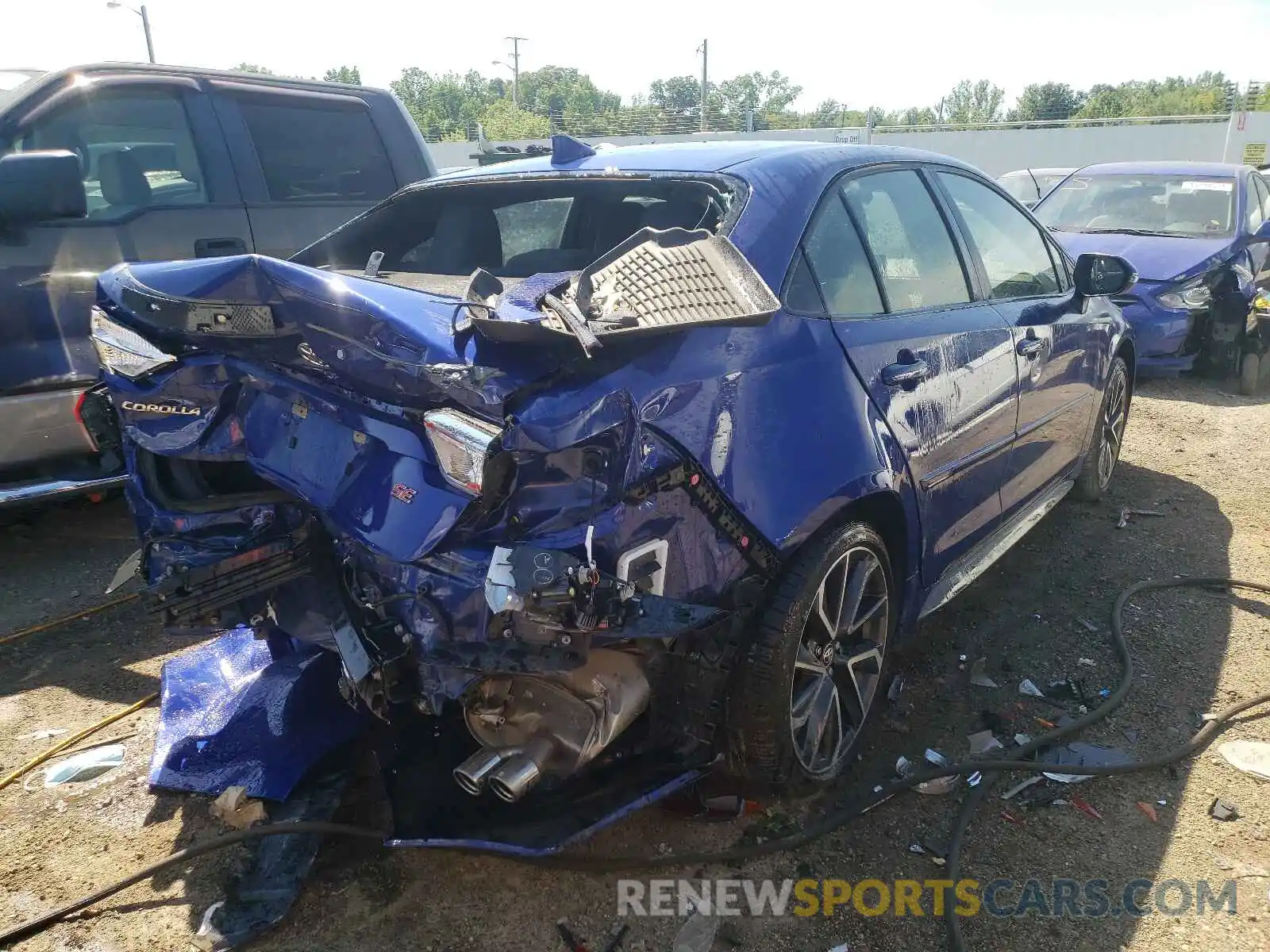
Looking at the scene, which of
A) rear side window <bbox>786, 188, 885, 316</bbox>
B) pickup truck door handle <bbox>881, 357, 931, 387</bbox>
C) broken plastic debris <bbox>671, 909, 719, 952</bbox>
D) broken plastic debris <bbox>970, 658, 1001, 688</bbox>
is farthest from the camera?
broken plastic debris <bbox>970, 658, 1001, 688</bbox>

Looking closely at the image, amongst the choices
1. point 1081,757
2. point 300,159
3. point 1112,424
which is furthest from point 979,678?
point 300,159

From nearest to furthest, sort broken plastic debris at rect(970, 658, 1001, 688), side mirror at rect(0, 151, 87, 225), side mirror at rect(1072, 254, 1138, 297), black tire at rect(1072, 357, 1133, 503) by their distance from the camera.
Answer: broken plastic debris at rect(970, 658, 1001, 688) → side mirror at rect(0, 151, 87, 225) → side mirror at rect(1072, 254, 1138, 297) → black tire at rect(1072, 357, 1133, 503)

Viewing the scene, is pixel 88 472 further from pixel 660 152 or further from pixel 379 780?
pixel 660 152

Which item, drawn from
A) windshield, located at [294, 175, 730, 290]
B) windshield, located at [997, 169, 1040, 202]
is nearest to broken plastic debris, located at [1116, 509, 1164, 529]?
windshield, located at [294, 175, 730, 290]

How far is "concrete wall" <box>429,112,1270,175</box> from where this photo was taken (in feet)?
76.9

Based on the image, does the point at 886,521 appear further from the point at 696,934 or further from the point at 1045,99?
the point at 1045,99

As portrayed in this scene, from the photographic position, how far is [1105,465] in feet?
16.9

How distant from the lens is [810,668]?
2682 mm

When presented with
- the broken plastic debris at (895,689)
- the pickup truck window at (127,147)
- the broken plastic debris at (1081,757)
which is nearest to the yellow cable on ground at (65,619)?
the pickup truck window at (127,147)

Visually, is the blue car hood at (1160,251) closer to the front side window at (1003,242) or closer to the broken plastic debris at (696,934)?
the front side window at (1003,242)

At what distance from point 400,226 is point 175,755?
6.62ft

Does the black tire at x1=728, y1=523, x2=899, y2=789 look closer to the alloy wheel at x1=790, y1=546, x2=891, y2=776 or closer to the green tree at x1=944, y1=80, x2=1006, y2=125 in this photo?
the alloy wheel at x1=790, y1=546, x2=891, y2=776

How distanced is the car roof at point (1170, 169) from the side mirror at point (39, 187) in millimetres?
9217

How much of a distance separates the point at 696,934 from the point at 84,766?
2.04m
